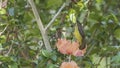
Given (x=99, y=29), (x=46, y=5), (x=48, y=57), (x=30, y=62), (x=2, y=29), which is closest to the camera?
(x=48, y=57)

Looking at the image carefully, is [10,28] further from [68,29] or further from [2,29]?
[68,29]

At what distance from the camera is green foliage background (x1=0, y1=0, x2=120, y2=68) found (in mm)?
1529

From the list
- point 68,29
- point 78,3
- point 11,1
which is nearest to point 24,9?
point 11,1

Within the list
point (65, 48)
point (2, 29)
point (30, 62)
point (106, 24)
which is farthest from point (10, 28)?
point (106, 24)

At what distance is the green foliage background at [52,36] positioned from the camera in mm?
1529

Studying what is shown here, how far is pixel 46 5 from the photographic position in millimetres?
Answer: 2188

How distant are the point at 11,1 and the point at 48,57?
1.36 ft

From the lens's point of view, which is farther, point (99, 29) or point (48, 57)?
point (99, 29)

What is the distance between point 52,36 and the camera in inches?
69.5

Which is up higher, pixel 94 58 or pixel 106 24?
pixel 106 24

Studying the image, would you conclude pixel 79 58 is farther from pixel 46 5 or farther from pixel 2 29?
pixel 46 5

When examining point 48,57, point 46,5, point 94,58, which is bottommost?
point 94,58

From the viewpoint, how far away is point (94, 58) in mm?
1821

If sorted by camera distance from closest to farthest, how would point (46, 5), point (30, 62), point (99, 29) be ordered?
point (30, 62) < point (99, 29) < point (46, 5)
